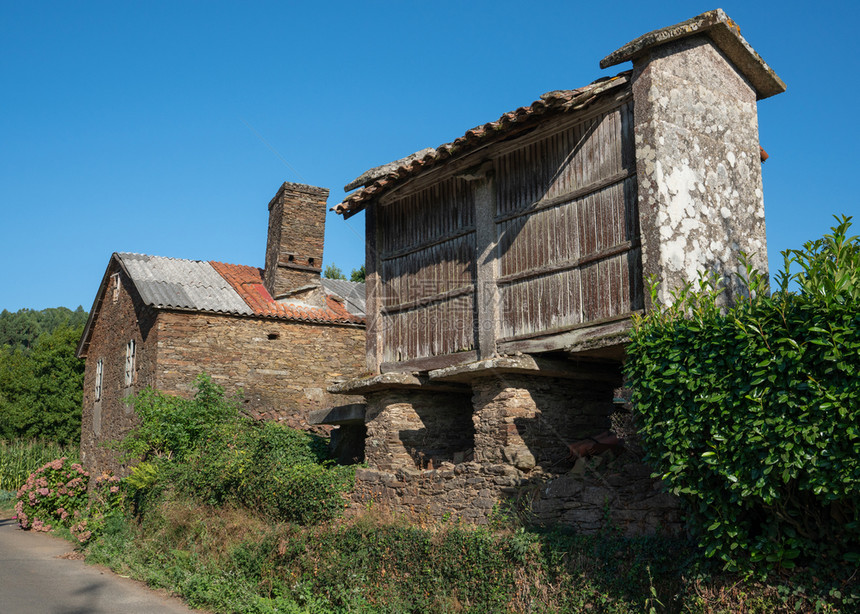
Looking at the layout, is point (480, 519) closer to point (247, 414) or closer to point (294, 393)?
point (247, 414)

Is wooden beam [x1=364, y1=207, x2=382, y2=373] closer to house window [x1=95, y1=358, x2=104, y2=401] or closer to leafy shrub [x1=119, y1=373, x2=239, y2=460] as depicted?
leafy shrub [x1=119, y1=373, x2=239, y2=460]

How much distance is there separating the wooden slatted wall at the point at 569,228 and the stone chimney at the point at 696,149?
0.31m

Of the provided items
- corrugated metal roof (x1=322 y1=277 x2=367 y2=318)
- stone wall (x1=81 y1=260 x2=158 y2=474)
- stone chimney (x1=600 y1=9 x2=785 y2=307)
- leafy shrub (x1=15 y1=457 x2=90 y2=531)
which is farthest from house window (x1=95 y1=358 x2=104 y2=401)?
stone chimney (x1=600 y1=9 x2=785 y2=307)

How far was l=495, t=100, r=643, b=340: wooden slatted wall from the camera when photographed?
7.30 metres

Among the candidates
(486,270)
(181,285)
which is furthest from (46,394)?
(486,270)

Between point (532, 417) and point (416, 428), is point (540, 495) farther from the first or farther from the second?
point (416, 428)

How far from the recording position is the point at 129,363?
15.1 metres

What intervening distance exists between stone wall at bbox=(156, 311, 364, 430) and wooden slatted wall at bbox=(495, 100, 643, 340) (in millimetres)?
6365

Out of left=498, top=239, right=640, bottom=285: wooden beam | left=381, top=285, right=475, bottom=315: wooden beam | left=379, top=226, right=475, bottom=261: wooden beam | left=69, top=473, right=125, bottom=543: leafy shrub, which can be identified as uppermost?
left=379, top=226, right=475, bottom=261: wooden beam

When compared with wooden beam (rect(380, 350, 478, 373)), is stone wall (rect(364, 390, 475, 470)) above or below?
below

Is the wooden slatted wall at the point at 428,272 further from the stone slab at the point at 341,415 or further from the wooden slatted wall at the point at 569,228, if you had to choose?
the stone slab at the point at 341,415

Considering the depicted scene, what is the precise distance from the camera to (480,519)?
784 cm

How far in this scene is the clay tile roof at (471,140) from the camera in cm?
744

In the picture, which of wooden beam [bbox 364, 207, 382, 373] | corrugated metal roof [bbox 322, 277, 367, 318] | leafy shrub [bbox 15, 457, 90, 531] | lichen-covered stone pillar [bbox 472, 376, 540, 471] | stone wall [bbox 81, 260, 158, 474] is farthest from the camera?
corrugated metal roof [bbox 322, 277, 367, 318]
